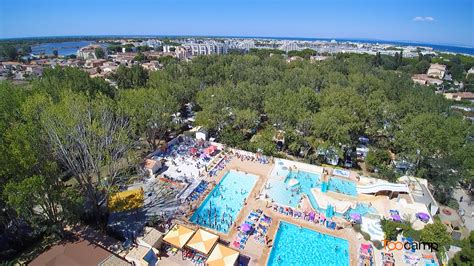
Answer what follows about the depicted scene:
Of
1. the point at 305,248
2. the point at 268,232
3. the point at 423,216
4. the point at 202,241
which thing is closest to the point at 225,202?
the point at 268,232

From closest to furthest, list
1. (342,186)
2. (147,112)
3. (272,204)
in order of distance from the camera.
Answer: (272,204), (342,186), (147,112)

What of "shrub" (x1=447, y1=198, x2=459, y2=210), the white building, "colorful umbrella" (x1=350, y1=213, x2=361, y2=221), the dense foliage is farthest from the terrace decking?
the white building

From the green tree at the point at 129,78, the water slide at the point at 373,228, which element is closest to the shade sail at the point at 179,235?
the water slide at the point at 373,228

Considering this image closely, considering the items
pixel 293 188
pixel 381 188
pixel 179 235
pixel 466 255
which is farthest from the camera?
pixel 293 188

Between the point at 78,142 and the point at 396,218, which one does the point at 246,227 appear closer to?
the point at 396,218

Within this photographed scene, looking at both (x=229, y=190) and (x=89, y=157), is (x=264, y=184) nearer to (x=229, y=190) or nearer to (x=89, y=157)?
(x=229, y=190)

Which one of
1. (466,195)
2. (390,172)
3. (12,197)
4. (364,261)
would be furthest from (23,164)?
(466,195)

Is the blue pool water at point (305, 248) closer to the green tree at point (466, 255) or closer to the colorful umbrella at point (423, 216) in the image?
the green tree at point (466, 255)
